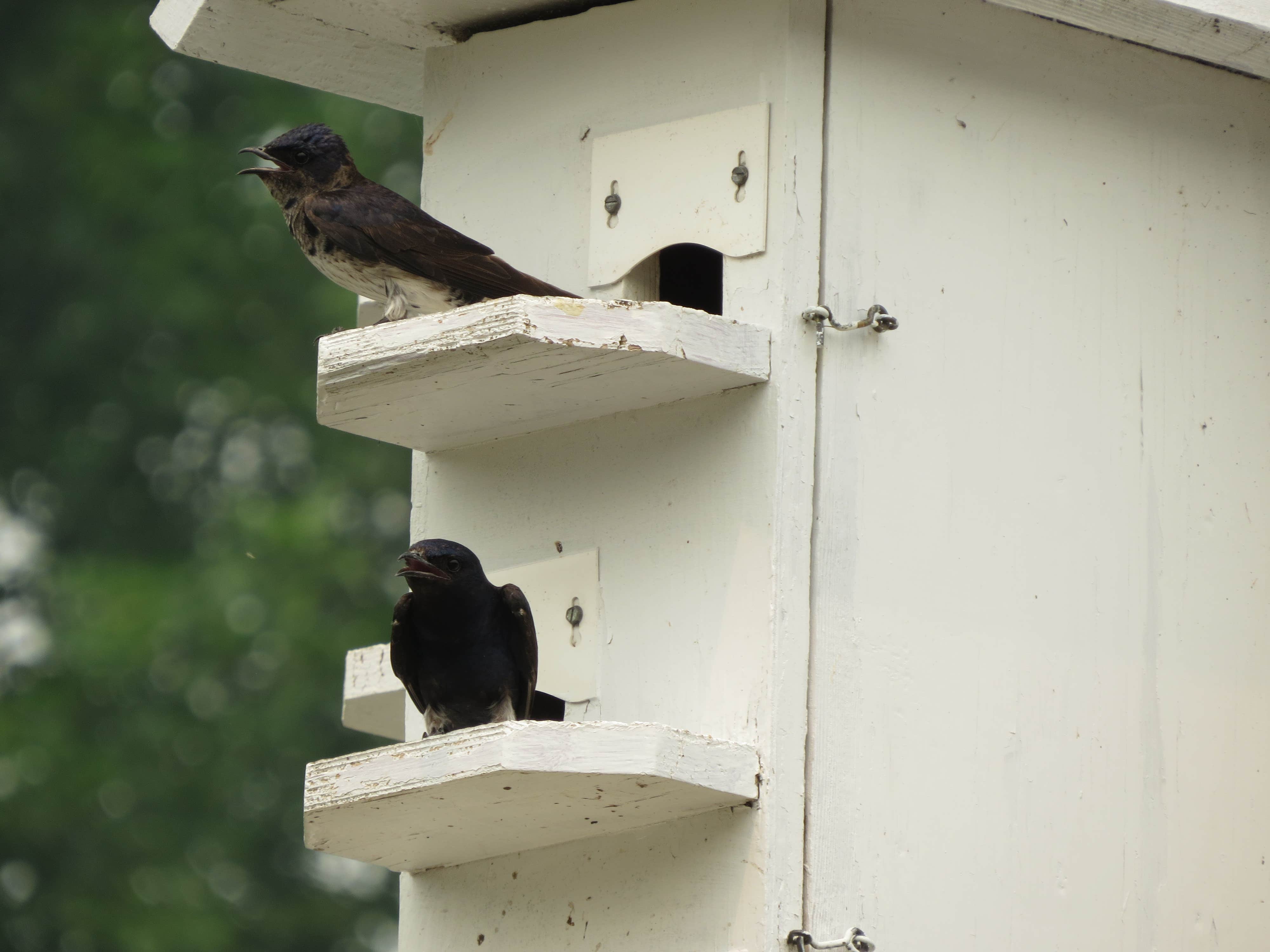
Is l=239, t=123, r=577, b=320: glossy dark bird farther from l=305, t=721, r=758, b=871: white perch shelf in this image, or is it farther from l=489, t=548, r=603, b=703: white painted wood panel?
l=305, t=721, r=758, b=871: white perch shelf

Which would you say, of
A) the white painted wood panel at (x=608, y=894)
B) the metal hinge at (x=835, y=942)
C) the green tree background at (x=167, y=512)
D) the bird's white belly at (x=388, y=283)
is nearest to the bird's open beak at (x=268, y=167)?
the bird's white belly at (x=388, y=283)

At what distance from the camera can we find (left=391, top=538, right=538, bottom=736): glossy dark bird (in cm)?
421

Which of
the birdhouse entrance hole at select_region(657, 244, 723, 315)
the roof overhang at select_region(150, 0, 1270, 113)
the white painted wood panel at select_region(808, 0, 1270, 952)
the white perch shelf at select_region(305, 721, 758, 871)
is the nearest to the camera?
the white perch shelf at select_region(305, 721, 758, 871)

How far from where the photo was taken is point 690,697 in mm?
3973

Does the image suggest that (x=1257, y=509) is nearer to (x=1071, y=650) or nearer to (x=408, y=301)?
(x=1071, y=650)

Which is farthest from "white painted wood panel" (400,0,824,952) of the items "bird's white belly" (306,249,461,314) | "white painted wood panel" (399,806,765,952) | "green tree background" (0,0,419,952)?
"green tree background" (0,0,419,952)

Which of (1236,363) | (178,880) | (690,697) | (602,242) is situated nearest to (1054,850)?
(690,697)

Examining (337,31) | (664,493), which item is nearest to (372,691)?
(664,493)

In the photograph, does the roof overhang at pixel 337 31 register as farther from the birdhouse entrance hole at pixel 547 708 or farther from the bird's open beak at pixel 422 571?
the birdhouse entrance hole at pixel 547 708

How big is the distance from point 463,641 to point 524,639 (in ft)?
0.50

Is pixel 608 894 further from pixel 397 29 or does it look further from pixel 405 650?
pixel 397 29

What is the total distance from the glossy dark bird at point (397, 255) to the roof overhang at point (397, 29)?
323 mm

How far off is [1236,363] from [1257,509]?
0.27m

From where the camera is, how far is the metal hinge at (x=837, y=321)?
13.1 feet
